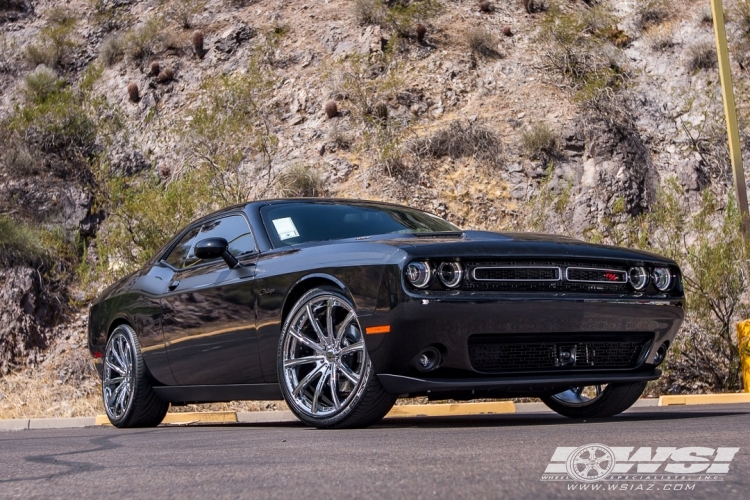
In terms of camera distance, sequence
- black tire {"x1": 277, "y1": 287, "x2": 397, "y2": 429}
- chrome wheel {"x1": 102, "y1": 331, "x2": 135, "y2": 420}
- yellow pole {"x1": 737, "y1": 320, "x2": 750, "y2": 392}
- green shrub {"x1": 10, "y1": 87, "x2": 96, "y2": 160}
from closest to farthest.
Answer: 1. black tire {"x1": 277, "y1": 287, "x2": 397, "y2": 429}
2. chrome wheel {"x1": 102, "y1": 331, "x2": 135, "y2": 420}
3. yellow pole {"x1": 737, "y1": 320, "x2": 750, "y2": 392}
4. green shrub {"x1": 10, "y1": 87, "x2": 96, "y2": 160}

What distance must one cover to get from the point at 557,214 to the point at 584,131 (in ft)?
11.2

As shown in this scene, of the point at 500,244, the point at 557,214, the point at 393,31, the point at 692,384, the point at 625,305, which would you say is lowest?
the point at 692,384

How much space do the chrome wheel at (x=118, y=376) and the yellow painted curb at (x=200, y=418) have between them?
1.76m

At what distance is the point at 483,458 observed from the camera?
12.2 feet

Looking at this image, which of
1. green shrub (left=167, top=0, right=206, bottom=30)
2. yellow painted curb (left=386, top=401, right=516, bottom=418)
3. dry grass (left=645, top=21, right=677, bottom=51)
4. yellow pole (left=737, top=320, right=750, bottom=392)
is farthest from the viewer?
green shrub (left=167, top=0, right=206, bottom=30)

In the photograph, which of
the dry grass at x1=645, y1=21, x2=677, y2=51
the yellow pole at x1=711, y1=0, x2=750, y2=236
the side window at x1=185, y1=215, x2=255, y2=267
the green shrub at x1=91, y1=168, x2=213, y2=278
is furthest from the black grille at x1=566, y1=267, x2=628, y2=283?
the dry grass at x1=645, y1=21, x2=677, y2=51

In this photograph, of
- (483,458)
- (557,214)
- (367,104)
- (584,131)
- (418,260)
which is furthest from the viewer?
(367,104)

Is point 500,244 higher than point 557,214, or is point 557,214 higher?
point 500,244

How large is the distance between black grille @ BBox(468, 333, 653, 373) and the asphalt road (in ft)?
1.29

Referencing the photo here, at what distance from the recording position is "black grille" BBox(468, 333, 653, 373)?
17.9ft

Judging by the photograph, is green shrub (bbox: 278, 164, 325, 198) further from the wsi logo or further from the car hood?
the wsi logo

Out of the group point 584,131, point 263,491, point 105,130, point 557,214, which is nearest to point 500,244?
point 263,491

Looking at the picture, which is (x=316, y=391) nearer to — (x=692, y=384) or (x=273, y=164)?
(x=692, y=384)

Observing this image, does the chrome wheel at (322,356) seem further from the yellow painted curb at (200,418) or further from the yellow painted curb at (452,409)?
the yellow painted curb at (200,418)
